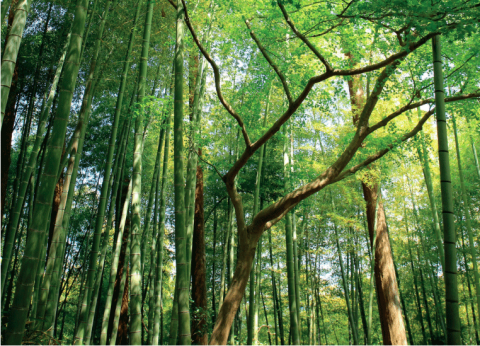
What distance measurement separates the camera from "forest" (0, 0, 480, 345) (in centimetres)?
208

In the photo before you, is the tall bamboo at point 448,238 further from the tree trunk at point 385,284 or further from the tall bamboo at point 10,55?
the tree trunk at point 385,284

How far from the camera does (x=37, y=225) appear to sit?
155 centimetres

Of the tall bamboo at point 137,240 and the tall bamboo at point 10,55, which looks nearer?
the tall bamboo at point 10,55

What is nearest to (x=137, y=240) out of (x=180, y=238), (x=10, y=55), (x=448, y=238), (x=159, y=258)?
(x=180, y=238)

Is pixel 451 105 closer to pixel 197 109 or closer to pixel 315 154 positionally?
pixel 197 109

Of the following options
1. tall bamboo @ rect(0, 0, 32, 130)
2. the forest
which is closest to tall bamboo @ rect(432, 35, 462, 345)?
the forest

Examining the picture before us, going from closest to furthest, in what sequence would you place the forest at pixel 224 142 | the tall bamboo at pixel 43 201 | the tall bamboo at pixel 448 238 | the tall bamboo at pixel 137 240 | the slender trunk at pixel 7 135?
1. the tall bamboo at pixel 43 201
2. the tall bamboo at pixel 448 238
3. the forest at pixel 224 142
4. the tall bamboo at pixel 137 240
5. the slender trunk at pixel 7 135

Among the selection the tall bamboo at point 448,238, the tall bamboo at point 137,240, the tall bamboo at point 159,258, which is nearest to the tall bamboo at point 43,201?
the tall bamboo at point 137,240

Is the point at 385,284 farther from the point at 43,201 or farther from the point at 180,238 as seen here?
the point at 43,201

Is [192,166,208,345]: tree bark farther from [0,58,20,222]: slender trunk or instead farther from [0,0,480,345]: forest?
[0,58,20,222]: slender trunk

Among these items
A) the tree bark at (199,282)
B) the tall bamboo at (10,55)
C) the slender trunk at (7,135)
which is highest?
the slender trunk at (7,135)

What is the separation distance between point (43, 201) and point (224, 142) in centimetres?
543

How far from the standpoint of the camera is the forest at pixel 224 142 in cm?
208

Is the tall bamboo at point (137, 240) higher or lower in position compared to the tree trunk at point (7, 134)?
lower
